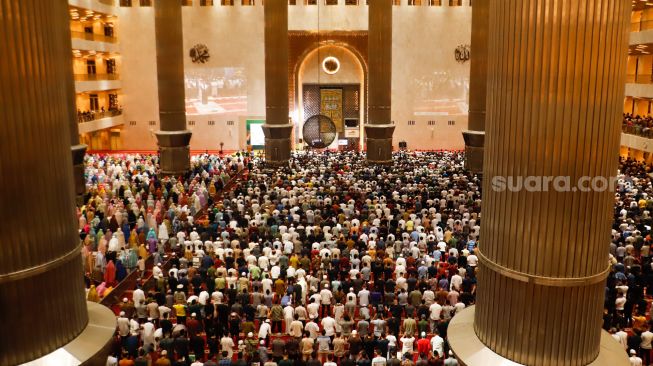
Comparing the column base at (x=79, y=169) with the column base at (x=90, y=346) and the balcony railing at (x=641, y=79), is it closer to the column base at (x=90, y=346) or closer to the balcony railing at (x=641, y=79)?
the column base at (x=90, y=346)

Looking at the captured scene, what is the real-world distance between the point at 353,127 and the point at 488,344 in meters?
32.9

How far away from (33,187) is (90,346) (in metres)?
1.48

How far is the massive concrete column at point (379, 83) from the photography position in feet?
91.0

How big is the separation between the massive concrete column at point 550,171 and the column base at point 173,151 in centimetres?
2153

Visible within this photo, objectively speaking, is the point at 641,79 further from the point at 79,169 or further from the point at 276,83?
the point at 79,169

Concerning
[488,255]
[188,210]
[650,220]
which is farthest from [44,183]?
[650,220]

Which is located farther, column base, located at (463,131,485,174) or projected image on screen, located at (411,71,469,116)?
projected image on screen, located at (411,71,469,116)

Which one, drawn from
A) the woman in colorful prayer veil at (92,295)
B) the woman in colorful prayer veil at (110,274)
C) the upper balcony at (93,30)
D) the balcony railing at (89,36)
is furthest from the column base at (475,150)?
the balcony railing at (89,36)

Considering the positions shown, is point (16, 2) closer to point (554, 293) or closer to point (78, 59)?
point (554, 293)

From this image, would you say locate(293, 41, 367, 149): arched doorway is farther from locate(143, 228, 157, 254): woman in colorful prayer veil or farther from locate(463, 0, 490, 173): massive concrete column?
locate(143, 228, 157, 254): woman in colorful prayer veil

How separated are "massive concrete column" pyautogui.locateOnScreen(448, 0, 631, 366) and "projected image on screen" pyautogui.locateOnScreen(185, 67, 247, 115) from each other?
3229 cm

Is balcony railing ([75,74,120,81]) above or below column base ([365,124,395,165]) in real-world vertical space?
above

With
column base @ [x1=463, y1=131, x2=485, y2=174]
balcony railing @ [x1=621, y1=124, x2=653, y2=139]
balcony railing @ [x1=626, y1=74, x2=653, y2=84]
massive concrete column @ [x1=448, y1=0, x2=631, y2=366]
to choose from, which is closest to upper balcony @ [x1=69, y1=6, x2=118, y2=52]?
column base @ [x1=463, y1=131, x2=485, y2=174]

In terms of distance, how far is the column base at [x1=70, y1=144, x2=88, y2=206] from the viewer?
19.5 metres
